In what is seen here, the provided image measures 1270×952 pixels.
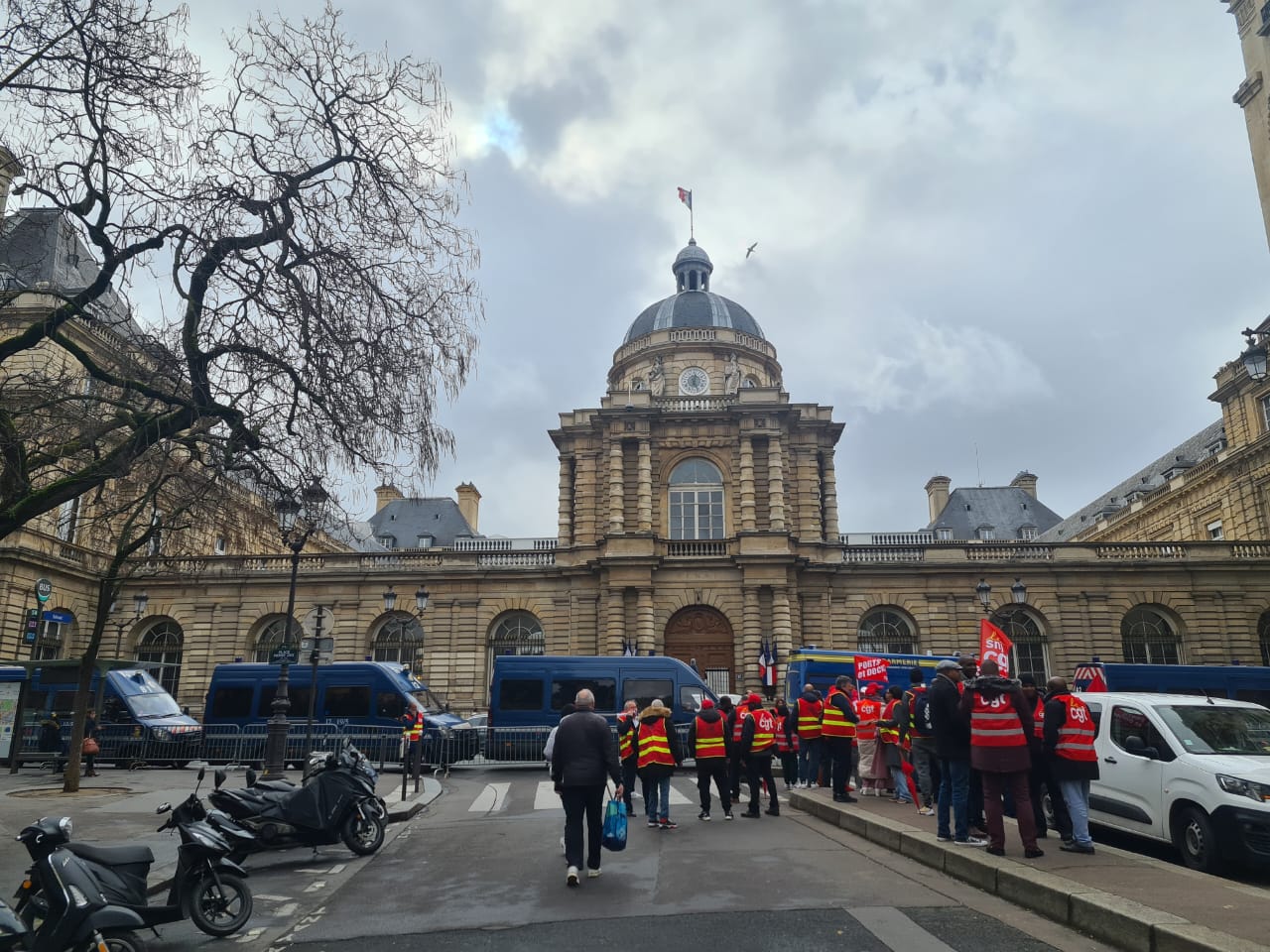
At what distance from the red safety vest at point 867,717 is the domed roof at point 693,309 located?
104ft

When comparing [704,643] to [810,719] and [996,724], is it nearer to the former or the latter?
[810,719]

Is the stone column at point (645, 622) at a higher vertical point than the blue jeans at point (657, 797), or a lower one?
higher

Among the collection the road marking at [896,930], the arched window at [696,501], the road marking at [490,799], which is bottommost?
the road marking at [490,799]

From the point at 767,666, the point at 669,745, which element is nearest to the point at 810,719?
the point at 669,745

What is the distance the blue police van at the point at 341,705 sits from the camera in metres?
21.3

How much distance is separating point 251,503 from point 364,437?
370 centimetres

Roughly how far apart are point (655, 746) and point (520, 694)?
12.0 m

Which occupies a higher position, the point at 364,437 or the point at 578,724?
the point at 364,437

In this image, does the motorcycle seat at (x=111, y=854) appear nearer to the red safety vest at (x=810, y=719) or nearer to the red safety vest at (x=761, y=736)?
the red safety vest at (x=761, y=736)

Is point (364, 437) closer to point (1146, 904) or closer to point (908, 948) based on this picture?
point (908, 948)

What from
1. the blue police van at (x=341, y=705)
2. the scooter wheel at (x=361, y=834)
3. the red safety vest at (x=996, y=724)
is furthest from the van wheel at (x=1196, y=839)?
the blue police van at (x=341, y=705)

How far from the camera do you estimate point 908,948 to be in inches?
221

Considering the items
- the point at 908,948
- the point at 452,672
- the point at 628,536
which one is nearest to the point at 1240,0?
the point at 628,536

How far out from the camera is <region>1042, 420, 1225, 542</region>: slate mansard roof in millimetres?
40906
